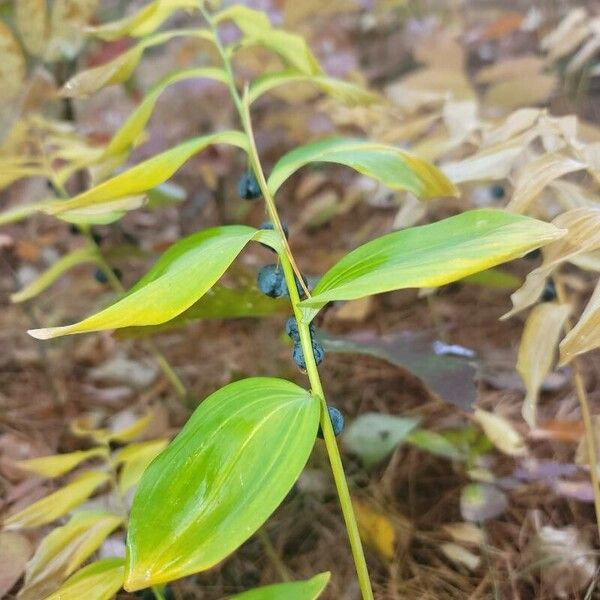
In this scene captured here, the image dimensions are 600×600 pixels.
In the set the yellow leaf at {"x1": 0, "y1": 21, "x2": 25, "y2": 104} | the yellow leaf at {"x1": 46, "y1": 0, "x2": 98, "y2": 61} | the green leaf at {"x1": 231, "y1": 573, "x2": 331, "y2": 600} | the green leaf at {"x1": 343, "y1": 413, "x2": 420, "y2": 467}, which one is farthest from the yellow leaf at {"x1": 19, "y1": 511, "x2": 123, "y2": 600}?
the yellow leaf at {"x1": 46, "y1": 0, "x2": 98, "y2": 61}

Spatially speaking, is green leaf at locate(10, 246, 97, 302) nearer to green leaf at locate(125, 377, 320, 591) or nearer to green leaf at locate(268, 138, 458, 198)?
green leaf at locate(268, 138, 458, 198)

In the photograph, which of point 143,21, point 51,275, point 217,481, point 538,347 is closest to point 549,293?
point 538,347

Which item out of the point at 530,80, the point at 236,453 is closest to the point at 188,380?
the point at 236,453

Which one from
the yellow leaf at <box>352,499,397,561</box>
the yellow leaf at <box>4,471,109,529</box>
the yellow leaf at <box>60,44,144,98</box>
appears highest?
the yellow leaf at <box>60,44,144,98</box>

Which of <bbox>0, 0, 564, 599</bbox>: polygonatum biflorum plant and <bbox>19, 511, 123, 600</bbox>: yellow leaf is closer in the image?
<bbox>0, 0, 564, 599</bbox>: polygonatum biflorum plant

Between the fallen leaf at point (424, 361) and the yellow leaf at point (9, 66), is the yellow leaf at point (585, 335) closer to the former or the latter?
the fallen leaf at point (424, 361)

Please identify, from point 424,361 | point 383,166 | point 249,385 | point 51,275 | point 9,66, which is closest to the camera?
point 249,385

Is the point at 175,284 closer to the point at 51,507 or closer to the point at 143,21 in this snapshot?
the point at 51,507
